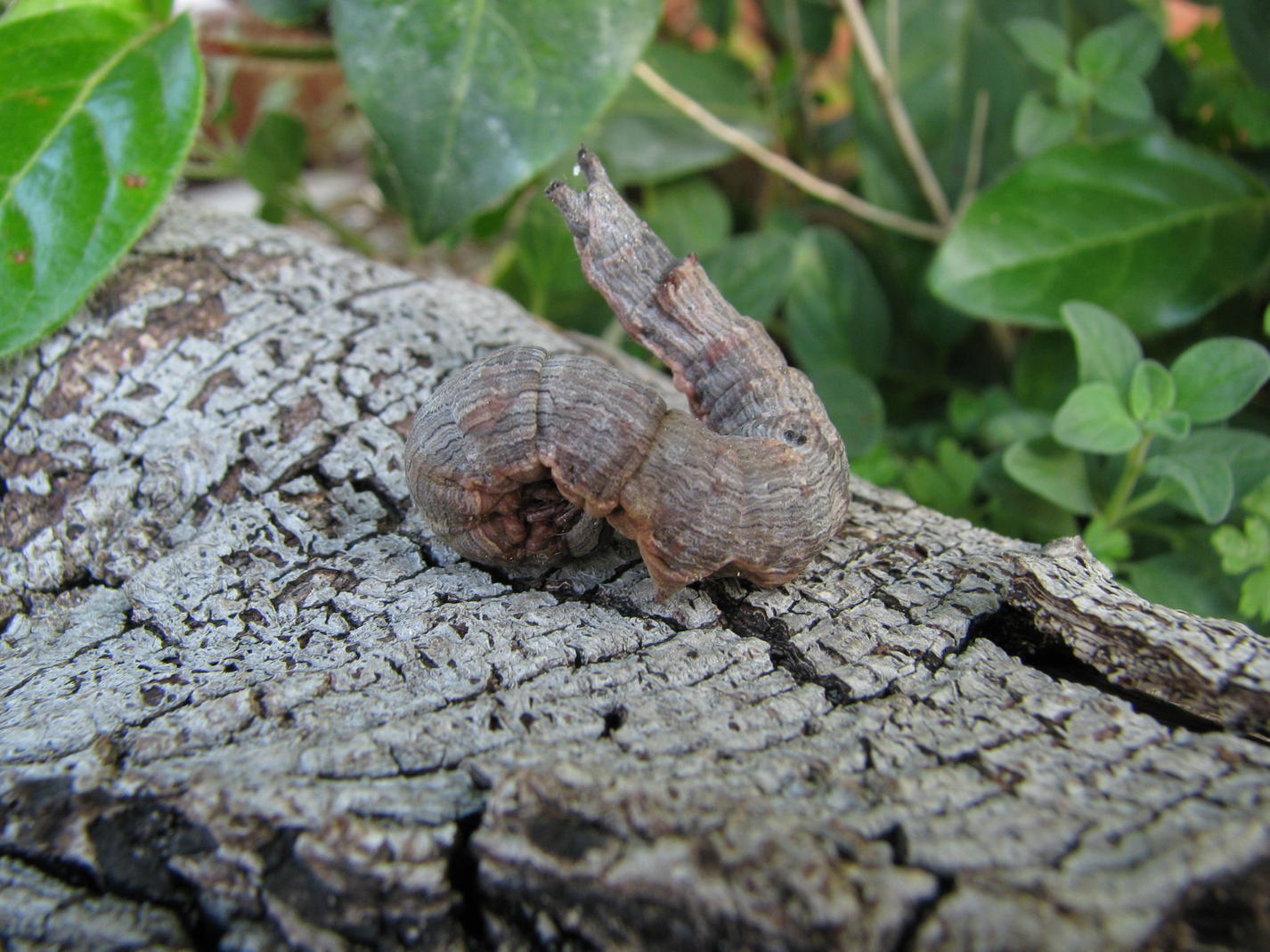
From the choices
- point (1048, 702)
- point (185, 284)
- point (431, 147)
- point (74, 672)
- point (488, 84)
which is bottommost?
point (74, 672)

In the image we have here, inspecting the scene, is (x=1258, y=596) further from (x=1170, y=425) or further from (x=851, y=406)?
(x=851, y=406)

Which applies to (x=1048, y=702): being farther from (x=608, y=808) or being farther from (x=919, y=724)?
(x=608, y=808)

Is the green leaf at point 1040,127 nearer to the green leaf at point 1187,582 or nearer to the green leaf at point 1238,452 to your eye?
the green leaf at point 1238,452

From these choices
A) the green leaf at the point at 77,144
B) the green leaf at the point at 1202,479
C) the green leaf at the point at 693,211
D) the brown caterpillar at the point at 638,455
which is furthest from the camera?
the green leaf at the point at 693,211

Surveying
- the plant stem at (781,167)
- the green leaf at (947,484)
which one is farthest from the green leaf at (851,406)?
the plant stem at (781,167)

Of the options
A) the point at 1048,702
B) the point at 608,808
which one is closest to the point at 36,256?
the point at 608,808

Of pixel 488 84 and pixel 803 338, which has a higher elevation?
pixel 488 84
